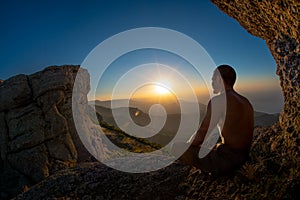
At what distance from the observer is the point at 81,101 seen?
32.1 m

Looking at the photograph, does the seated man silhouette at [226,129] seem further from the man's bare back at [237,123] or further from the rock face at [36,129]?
the rock face at [36,129]

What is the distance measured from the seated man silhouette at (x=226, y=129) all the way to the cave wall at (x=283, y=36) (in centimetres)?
133

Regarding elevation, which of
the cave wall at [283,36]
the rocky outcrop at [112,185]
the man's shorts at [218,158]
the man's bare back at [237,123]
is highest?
the cave wall at [283,36]

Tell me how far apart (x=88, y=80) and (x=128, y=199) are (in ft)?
96.1

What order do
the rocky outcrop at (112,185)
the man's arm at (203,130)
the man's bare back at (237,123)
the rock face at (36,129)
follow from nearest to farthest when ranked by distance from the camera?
the man's bare back at (237,123), the man's arm at (203,130), the rocky outcrop at (112,185), the rock face at (36,129)

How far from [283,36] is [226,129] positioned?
297 centimetres

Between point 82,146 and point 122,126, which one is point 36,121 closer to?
point 82,146

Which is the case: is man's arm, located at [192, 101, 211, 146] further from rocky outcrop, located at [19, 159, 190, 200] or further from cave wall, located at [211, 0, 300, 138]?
cave wall, located at [211, 0, 300, 138]

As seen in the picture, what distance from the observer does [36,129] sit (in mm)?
26859

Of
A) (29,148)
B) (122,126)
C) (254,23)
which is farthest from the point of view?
(122,126)

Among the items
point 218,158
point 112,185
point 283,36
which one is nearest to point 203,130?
point 218,158

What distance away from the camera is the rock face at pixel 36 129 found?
25.8 metres

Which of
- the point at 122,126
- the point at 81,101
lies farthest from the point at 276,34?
the point at 122,126

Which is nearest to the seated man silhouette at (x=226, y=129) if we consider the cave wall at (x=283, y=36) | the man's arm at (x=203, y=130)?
the man's arm at (x=203, y=130)
